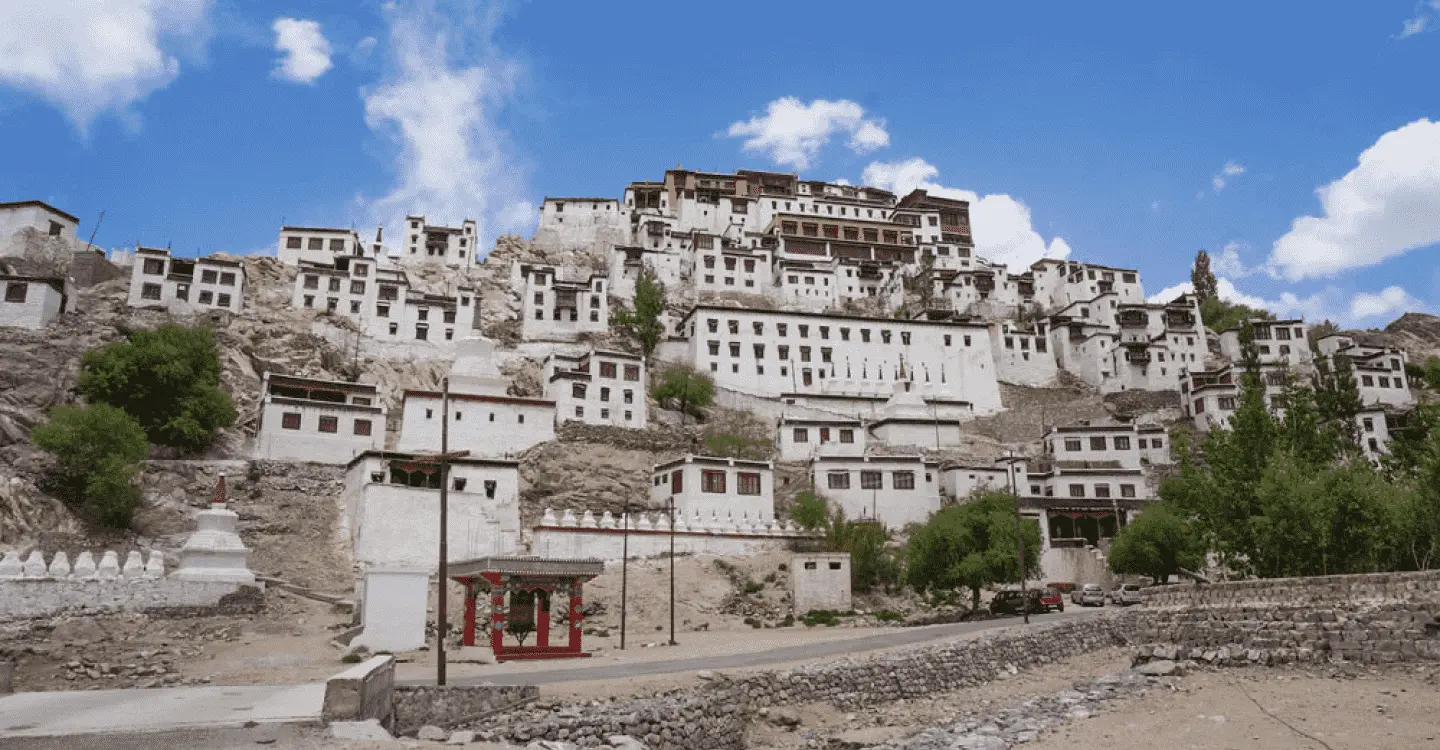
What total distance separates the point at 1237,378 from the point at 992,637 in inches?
2190

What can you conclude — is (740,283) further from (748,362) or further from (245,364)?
(245,364)

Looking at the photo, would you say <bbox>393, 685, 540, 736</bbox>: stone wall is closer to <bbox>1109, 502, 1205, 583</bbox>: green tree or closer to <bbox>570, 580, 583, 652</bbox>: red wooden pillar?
<bbox>570, 580, 583, 652</bbox>: red wooden pillar

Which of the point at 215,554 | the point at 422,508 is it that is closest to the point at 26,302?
the point at 422,508

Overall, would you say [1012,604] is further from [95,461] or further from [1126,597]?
[95,461]

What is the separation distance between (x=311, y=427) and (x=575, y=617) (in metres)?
28.3

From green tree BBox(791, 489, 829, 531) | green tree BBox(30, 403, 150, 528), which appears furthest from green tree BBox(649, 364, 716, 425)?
green tree BBox(30, 403, 150, 528)

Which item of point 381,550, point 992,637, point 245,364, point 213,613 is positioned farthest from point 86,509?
point 992,637

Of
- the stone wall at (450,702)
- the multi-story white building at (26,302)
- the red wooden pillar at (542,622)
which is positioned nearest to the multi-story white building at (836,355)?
the multi-story white building at (26,302)

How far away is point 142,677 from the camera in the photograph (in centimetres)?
2323

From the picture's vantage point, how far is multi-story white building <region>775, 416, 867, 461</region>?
198 ft

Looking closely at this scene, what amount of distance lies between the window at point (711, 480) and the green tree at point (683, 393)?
17023 millimetres

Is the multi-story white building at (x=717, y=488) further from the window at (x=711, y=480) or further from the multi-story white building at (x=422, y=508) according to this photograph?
the multi-story white building at (x=422, y=508)

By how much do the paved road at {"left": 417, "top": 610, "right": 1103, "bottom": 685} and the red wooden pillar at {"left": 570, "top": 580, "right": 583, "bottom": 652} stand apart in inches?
109

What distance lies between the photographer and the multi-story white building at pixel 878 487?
5422 cm
